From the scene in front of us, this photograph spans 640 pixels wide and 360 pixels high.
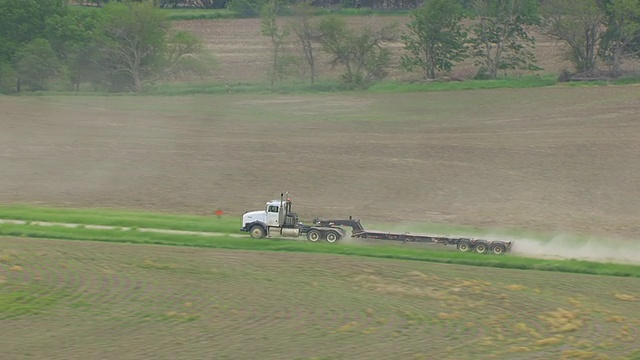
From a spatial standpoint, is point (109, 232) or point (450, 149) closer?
point (109, 232)

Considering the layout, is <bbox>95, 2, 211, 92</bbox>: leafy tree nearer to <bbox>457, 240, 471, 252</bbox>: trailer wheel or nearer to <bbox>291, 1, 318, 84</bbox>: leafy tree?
<bbox>291, 1, 318, 84</bbox>: leafy tree

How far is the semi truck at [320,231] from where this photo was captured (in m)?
35.7

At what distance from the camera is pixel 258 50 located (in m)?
98.2

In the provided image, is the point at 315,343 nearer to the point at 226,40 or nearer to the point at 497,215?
→ the point at 497,215

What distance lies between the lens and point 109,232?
3869 centimetres

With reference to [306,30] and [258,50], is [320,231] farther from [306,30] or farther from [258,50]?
[258,50]

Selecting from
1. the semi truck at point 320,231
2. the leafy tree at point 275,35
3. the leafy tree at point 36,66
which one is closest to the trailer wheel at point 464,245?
the semi truck at point 320,231

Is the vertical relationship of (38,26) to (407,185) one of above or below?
above

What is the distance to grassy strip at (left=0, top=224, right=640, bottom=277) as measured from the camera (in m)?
33.7

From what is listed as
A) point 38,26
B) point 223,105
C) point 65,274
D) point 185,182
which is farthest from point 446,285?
point 38,26

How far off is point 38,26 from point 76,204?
171 ft

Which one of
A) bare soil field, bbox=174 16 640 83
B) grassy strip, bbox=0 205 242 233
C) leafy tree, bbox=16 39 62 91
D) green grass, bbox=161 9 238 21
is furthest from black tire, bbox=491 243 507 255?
green grass, bbox=161 9 238 21

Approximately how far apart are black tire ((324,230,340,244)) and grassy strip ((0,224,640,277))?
20.6 inches

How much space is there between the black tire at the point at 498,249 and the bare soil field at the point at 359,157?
507cm
